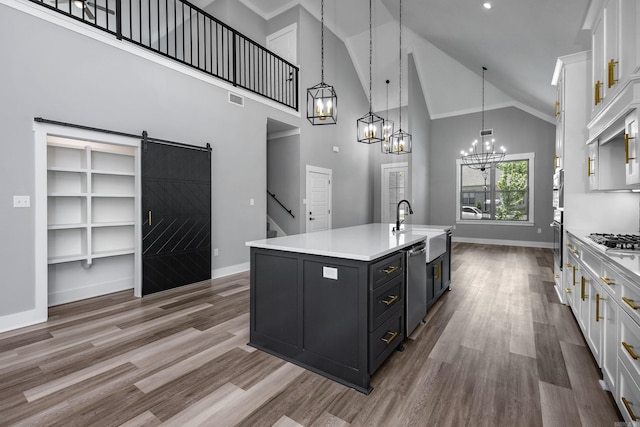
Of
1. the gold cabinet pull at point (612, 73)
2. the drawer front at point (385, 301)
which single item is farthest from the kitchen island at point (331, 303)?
the gold cabinet pull at point (612, 73)

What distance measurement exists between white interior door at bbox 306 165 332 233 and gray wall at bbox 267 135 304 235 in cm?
32

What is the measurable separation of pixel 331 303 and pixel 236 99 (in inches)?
161

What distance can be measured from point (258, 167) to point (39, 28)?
10.2ft

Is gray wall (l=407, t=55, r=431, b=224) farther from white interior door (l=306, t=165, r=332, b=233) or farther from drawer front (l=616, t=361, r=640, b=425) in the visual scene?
drawer front (l=616, t=361, r=640, b=425)

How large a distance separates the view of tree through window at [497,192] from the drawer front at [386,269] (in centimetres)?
774

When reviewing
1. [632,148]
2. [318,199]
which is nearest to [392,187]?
[318,199]

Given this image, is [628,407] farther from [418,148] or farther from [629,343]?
[418,148]

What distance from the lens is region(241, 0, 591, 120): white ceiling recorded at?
3.56m

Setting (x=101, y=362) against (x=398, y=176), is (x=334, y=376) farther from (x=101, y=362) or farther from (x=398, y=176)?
(x=398, y=176)

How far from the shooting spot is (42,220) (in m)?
3.02

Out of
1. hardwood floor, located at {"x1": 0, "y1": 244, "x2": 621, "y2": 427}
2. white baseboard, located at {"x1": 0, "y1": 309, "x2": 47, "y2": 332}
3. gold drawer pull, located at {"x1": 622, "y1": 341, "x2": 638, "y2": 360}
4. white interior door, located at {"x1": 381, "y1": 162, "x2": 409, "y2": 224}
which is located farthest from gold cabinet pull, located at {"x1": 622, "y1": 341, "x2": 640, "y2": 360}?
white interior door, located at {"x1": 381, "y1": 162, "x2": 409, "y2": 224}

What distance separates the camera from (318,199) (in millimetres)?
6836

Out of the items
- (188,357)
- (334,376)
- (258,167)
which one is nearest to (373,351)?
(334,376)

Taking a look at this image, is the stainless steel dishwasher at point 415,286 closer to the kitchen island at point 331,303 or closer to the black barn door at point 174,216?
the kitchen island at point 331,303
